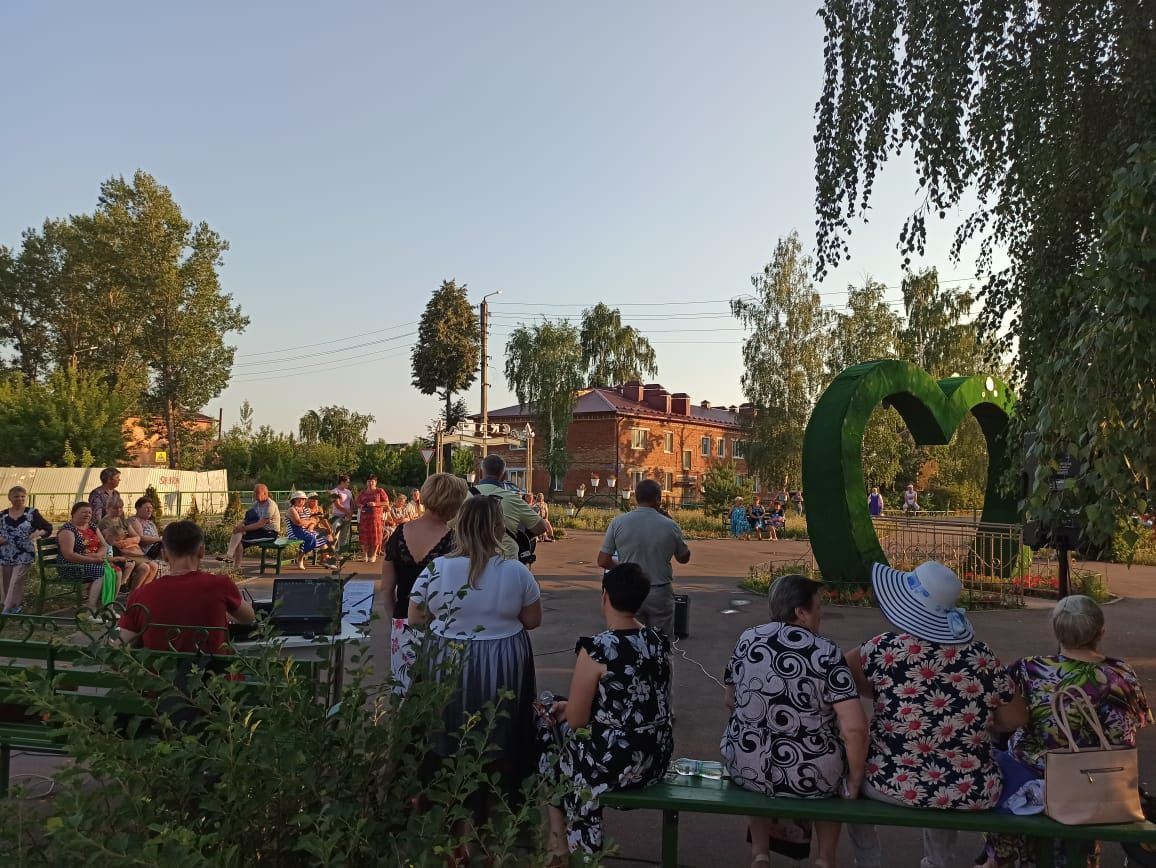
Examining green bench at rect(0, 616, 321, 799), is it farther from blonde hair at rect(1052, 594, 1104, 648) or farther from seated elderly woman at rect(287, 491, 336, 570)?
seated elderly woman at rect(287, 491, 336, 570)

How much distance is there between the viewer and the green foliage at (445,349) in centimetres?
4669

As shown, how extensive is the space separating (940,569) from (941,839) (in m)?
1.20

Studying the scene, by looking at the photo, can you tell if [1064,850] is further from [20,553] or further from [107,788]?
[20,553]

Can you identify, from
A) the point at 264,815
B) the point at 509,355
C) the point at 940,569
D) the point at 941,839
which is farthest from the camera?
the point at 509,355

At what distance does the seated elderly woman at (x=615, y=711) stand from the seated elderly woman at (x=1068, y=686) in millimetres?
1397

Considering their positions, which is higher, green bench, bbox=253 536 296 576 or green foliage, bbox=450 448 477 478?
green foliage, bbox=450 448 477 478

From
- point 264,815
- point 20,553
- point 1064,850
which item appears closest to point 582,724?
point 264,815

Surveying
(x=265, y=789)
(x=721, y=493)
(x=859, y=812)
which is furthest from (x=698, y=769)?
(x=721, y=493)

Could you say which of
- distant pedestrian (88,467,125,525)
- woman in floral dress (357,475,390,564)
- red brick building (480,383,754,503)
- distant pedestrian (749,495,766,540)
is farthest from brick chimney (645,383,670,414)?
distant pedestrian (88,467,125,525)

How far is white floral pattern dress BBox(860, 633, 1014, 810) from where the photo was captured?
319 centimetres

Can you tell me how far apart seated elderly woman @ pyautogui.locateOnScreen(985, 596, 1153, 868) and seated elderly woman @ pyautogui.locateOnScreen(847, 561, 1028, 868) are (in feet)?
0.38

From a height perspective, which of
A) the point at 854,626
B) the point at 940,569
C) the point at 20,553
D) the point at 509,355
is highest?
the point at 509,355

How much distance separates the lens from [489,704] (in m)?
2.53

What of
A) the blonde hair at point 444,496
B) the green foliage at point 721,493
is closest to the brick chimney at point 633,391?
the green foliage at point 721,493
